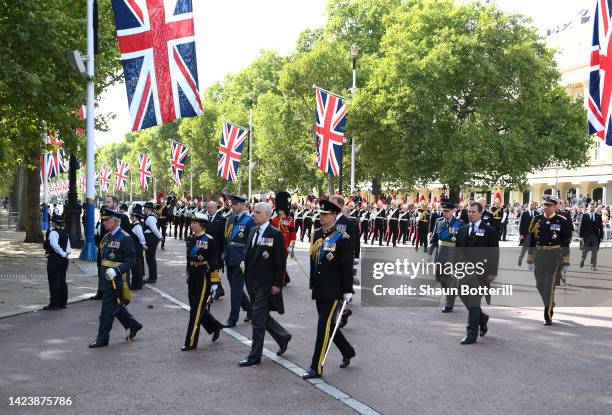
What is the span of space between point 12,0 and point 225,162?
21.1m

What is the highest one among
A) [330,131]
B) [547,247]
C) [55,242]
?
[330,131]

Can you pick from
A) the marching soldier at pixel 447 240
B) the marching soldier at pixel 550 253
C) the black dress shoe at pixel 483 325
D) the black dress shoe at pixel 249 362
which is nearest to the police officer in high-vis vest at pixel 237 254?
the black dress shoe at pixel 249 362

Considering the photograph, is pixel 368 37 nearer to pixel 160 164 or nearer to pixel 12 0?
pixel 12 0

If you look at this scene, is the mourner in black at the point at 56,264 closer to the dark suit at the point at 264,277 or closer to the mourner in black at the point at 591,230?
the dark suit at the point at 264,277

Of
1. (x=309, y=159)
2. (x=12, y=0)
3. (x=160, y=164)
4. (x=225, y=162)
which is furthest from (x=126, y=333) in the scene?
(x=160, y=164)

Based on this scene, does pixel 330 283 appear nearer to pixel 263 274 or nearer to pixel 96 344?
pixel 263 274

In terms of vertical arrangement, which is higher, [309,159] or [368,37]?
[368,37]

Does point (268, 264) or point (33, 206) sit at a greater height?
point (33, 206)

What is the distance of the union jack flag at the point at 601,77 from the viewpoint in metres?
12.4

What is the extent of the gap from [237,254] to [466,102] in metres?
28.8

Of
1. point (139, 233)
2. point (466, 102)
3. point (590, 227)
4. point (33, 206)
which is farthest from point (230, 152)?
point (139, 233)

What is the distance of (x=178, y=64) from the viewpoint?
52.9ft

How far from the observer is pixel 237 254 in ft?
34.4

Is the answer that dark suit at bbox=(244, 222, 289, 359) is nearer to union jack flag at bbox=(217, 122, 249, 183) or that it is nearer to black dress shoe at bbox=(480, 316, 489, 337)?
black dress shoe at bbox=(480, 316, 489, 337)
